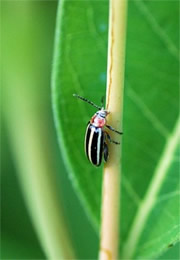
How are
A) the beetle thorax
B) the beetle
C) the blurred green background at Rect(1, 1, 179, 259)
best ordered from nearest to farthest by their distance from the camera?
the beetle thorax
the beetle
the blurred green background at Rect(1, 1, 179, 259)

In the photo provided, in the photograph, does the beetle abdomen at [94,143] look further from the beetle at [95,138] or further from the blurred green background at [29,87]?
the blurred green background at [29,87]

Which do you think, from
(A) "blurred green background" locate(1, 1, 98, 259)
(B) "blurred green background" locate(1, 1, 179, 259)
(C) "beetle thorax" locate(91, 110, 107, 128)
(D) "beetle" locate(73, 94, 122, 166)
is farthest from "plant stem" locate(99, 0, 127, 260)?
(A) "blurred green background" locate(1, 1, 98, 259)

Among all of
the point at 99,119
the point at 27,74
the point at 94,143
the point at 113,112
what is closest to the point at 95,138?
the point at 94,143

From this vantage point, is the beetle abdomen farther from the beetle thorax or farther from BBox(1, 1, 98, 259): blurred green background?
BBox(1, 1, 98, 259): blurred green background

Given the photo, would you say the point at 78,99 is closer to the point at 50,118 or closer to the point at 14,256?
the point at 50,118

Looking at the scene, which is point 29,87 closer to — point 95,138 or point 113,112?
point 95,138

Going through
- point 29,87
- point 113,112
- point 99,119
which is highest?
Result: point 29,87
